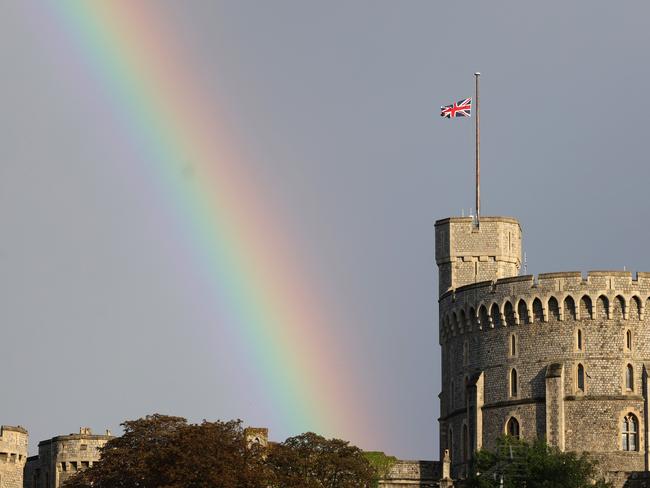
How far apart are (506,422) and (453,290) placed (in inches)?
467

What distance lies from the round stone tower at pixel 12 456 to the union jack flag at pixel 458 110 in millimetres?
38972

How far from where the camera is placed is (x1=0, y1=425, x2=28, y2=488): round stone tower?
146875 mm

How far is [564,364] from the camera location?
471 ft

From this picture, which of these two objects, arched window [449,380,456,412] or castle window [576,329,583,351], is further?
arched window [449,380,456,412]

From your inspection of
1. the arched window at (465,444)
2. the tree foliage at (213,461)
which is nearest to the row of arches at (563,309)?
the arched window at (465,444)

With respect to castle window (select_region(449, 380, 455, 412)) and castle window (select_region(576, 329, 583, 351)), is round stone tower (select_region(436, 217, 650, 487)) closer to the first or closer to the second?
castle window (select_region(576, 329, 583, 351))

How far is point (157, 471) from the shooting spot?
127875 mm

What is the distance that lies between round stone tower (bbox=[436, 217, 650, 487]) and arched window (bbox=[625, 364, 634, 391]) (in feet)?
0.23

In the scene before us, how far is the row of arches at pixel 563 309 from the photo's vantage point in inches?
5664

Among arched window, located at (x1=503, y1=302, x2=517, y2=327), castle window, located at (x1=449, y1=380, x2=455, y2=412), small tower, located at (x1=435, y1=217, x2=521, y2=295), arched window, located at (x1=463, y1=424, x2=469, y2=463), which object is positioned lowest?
arched window, located at (x1=463, y1=424, x2=469, y2=463)

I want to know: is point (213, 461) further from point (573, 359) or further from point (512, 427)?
point (573, 359)

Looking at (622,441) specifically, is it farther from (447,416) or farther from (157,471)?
(157,471)

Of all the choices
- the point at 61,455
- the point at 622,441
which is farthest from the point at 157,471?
the point at 622,441

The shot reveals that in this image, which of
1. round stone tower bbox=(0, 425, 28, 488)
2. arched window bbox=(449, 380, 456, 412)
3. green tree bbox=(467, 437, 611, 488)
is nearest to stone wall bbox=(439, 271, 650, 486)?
green tree bbox=(467, 437, 611, 488)
